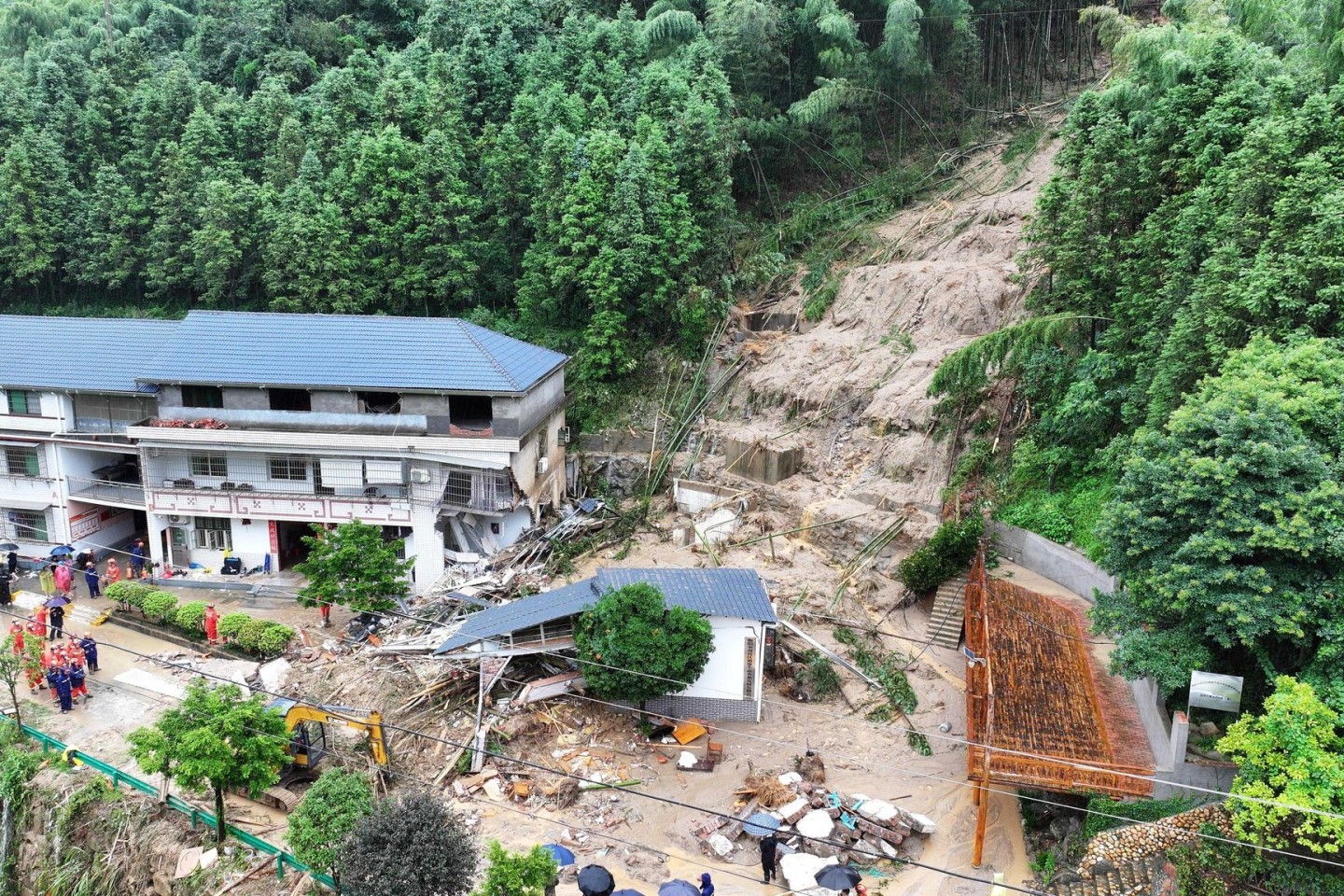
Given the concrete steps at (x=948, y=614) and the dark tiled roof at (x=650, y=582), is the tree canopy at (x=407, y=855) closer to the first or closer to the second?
the dark tiled roof at (x=650, y=582)

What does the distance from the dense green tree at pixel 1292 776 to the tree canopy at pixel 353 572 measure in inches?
738

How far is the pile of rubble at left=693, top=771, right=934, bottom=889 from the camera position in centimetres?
1762

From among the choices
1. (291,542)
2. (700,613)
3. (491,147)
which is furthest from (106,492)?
Answer: (700,613)

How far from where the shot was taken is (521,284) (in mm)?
36906

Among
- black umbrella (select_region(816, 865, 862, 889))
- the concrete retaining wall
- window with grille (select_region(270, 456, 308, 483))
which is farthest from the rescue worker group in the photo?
the concrete retaining wall

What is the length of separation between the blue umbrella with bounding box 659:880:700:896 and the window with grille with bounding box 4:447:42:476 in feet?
85.3

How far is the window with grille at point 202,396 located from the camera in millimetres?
30219

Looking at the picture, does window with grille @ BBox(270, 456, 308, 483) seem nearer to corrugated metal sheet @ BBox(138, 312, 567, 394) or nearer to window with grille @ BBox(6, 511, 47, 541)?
corrugated metal sheet @ BBox(138, 312, 567, 394)

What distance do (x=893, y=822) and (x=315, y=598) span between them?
1514 centimetres

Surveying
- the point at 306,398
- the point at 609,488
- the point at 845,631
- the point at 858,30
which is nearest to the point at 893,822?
the point at 845,631

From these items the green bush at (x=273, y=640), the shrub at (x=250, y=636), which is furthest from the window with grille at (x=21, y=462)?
the green bush at (x=273, y=640)

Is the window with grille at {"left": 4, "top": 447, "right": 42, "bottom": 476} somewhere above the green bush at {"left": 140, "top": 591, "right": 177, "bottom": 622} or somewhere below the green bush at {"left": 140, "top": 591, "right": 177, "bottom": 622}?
above

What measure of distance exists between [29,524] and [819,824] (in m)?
27.4

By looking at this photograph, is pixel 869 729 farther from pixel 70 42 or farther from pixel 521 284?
pixel 70 42
